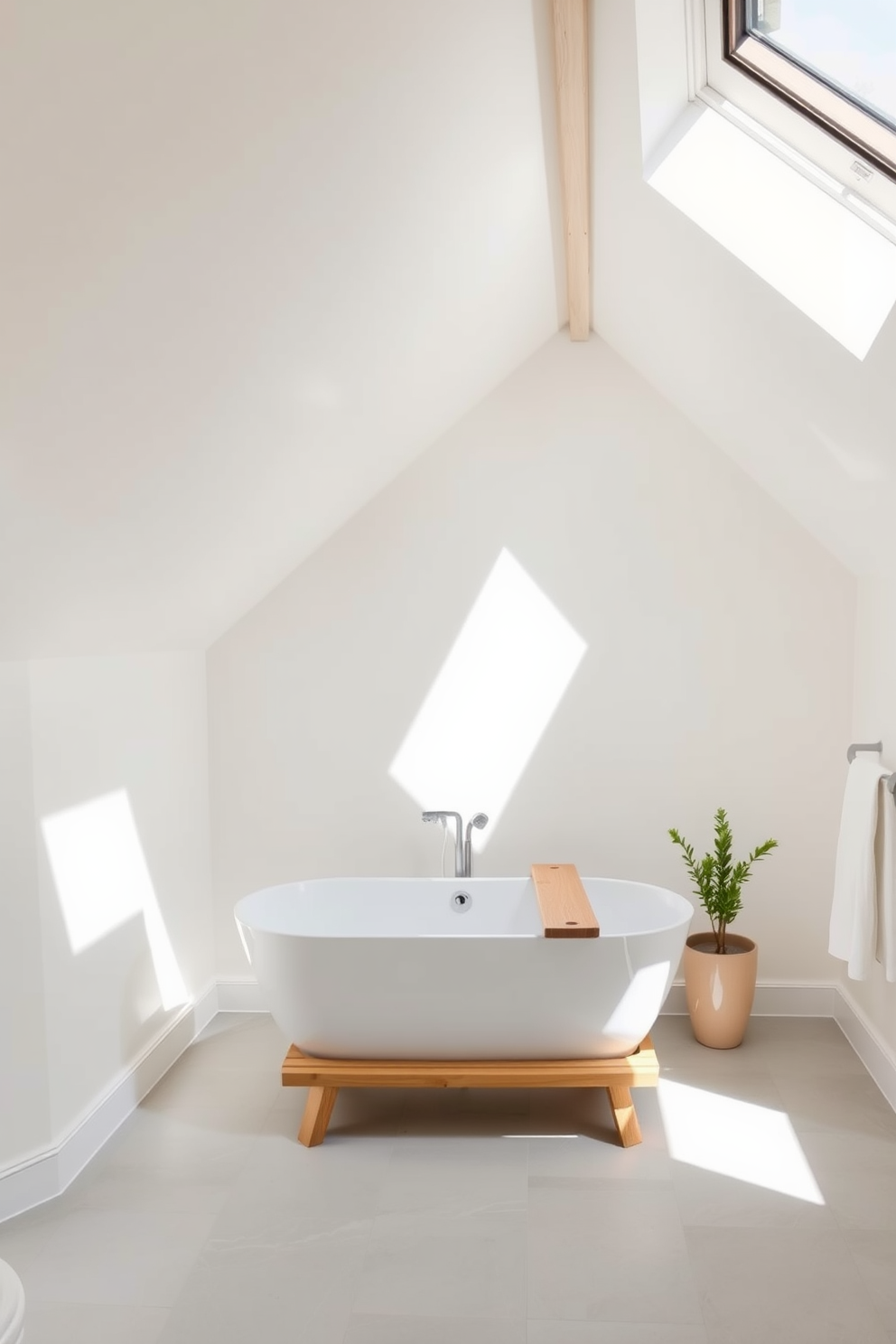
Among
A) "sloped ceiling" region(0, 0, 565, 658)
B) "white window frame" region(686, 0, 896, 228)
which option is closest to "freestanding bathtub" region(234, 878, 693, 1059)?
"sloped ceiling" region(0, 0, 565, 658)

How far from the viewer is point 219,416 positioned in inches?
92.1

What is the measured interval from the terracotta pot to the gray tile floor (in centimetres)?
14

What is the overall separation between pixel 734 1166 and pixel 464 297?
2.57 m

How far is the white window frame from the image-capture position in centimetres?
228

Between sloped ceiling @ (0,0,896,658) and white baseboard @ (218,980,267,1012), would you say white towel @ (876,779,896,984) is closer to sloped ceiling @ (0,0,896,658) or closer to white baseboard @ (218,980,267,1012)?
sloped ceiling @ (0,0,896,658)

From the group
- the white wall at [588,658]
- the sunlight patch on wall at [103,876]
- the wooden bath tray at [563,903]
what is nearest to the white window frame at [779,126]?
the white wall at [588,658]

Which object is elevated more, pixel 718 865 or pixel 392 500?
pixel 392 500

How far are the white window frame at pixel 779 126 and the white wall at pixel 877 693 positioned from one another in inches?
52.4

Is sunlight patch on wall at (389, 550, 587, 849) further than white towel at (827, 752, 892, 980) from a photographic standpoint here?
Yes

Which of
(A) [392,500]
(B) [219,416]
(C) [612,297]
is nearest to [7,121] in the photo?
(B) [219,416]

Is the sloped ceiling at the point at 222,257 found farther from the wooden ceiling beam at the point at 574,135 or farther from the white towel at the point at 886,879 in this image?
the white towel at the point at 886,879

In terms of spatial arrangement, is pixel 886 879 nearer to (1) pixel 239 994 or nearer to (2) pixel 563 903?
(2) pixel 563 903

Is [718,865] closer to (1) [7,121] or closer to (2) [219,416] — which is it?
(2) [219,416]

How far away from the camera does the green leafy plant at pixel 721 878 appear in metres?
3.69
